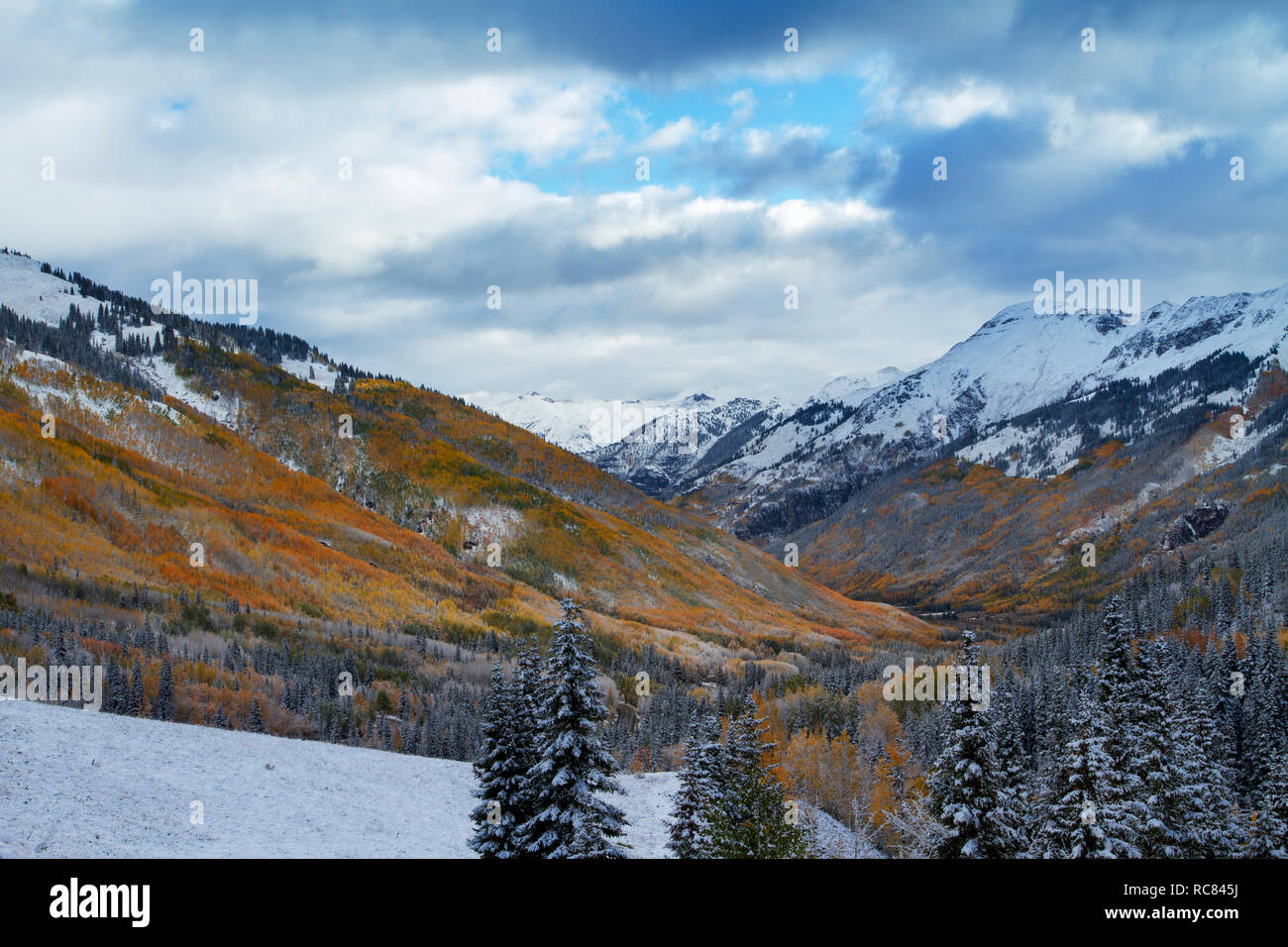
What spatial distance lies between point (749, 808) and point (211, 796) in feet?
100

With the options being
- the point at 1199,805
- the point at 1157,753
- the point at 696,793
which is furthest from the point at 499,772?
the point at 1199,805

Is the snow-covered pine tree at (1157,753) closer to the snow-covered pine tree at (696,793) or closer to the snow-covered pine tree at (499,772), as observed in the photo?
the snow-covered pine tree at (696,793)

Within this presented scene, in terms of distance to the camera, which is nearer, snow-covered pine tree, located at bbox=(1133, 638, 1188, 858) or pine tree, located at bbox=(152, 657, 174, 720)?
snow-covered pine tree, located at bbox=(1133, 638, 1188, 858)

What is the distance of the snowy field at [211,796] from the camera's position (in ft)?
113

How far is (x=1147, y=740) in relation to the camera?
3172 centimetres

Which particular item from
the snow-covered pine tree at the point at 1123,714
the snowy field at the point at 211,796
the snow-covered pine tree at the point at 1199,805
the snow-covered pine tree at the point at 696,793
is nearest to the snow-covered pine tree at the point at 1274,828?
the snow-covered pine tree at the point at 1199,805

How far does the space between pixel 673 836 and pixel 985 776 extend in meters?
15.0

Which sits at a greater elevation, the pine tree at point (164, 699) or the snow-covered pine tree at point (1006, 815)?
the snow-covered pine tree at point (1006, 815)

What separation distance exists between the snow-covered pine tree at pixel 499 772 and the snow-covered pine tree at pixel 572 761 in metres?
3.43

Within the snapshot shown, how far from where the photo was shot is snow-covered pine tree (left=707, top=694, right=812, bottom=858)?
98.1 feet

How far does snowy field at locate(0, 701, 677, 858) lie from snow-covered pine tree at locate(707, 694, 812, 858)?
38.9 ft

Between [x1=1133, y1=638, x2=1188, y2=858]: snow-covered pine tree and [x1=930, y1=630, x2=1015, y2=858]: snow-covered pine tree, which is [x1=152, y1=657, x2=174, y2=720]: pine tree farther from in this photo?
[x1=1133, y1=638, x2=1188, y2=858]: snow-covered pine tree

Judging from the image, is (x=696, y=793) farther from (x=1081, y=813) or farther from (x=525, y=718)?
(x=1081, y=813)

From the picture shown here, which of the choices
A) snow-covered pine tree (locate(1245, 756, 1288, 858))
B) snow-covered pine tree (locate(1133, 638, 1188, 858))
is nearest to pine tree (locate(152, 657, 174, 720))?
snow-covered pine tree (locate(1133, 638, 1188, 858))
